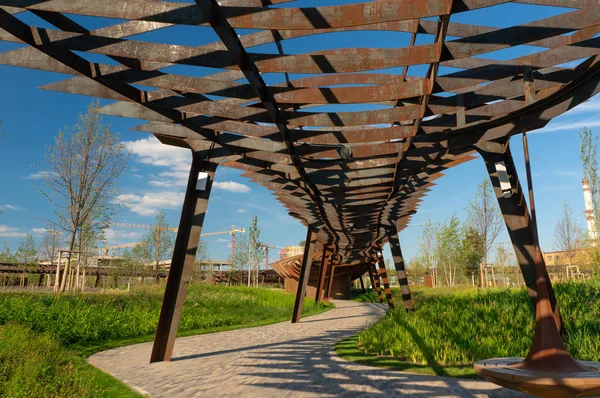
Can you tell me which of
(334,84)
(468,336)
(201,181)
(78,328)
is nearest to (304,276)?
(78,328)

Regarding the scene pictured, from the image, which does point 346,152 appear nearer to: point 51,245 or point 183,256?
point 183,256

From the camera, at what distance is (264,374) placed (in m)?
6.80

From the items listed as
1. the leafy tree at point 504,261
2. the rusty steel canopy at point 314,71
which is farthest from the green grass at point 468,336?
the leafy tree at point 504,261

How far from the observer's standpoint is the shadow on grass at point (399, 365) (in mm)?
6574

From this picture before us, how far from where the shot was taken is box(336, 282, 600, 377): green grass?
23.5ft

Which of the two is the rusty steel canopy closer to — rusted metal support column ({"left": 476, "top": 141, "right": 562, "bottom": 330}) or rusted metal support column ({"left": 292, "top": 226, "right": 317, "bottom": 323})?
rusted metal support column ({"left": 476, "top": 141, "right": 562, "bottom": 330})

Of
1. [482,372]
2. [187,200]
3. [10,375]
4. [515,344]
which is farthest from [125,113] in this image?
[515,344]

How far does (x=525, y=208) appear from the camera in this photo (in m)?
6.16

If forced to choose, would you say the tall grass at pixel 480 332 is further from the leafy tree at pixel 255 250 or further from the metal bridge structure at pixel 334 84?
the leafy tree at pixel 255 250

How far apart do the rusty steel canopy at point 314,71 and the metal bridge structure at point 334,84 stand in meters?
0.02

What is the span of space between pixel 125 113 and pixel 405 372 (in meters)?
6.33

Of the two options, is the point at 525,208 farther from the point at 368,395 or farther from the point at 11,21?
the point at 11,21

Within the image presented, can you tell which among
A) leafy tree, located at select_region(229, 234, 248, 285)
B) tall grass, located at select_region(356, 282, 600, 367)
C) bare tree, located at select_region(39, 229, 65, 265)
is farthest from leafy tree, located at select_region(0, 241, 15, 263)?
tall grass, located at select_region(356, 282, 600, 367)

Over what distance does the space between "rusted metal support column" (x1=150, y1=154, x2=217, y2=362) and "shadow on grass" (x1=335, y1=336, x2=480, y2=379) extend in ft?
11.6
